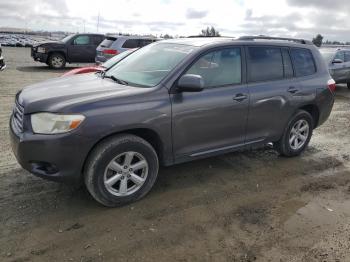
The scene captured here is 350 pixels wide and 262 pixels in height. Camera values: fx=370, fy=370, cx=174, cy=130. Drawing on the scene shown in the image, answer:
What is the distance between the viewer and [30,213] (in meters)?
3.74

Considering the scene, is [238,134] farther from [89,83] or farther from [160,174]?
[89,83]

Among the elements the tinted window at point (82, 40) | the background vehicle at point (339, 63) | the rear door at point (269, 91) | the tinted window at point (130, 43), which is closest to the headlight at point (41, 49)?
the tinted window at point (82, 40)

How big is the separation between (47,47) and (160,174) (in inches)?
554

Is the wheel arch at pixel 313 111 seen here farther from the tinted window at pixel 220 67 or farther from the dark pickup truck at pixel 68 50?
the dark pickup truck at pixel 68 50

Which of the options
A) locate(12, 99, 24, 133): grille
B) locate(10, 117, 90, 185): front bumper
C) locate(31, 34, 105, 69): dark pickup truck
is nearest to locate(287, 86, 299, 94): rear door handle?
locate(10, 117, 90, 185): front bumper

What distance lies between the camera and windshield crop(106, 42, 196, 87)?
14.0ft

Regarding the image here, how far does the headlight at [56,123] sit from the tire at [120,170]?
35cm

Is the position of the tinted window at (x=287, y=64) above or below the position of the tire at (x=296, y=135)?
above

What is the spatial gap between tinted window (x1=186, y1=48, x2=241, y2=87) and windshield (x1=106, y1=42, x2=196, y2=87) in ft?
0.71

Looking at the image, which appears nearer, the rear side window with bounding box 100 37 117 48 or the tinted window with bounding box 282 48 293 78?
the tinted window with bounding box 282 48 293 78

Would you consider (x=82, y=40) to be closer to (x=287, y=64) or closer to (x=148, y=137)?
(x=287, y=64)

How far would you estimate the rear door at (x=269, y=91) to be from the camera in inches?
192

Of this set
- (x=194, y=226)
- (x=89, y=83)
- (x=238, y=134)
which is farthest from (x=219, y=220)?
(x=89, y=83)

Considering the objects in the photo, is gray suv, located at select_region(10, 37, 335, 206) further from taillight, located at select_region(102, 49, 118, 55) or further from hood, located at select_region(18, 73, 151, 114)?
taillight, located at select_region(102, 49, 118, 55)
